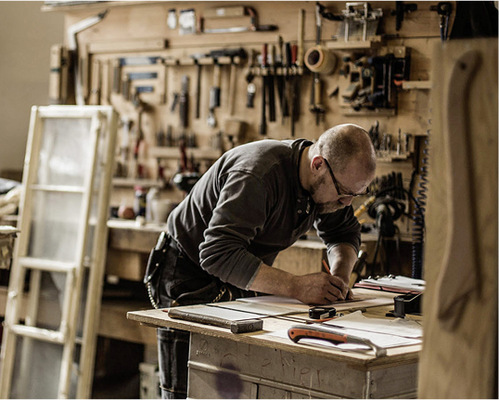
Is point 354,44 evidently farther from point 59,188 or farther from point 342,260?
point 59,188

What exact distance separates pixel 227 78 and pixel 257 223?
2861 mm

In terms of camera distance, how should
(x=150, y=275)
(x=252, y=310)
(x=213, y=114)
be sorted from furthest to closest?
(x=213, y=114), (x=150, y=275), (x=252, y=310)

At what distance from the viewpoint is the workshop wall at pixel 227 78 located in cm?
457

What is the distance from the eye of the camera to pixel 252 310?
2367 millimetres

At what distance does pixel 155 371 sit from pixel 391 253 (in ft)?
5.62

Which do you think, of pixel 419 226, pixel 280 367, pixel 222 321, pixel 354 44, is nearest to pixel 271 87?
pixel 354 44

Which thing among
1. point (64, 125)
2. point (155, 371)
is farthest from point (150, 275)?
point (64, 125)

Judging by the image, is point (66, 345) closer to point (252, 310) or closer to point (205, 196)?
point (205, 196)

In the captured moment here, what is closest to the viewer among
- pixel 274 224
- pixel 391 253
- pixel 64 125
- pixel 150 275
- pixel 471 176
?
pixel 471 176

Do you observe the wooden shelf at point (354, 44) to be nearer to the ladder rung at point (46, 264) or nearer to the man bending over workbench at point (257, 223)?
the man bending over workbench at point (257, 223)

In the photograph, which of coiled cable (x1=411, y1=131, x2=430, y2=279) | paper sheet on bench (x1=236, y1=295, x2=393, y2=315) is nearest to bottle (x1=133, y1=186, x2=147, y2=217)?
coiled cable (x1=411, y1=131, x2=430, y2=279)

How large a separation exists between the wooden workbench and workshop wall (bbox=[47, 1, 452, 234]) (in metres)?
2.64

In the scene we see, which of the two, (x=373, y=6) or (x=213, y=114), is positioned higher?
(x=373, y=6)

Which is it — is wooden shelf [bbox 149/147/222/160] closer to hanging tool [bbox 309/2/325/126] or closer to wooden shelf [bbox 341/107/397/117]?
hanging tool [bbox 309/2/325/126]
